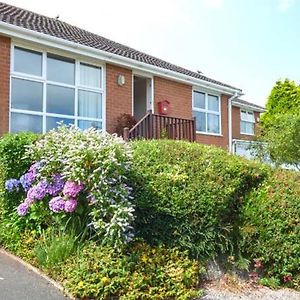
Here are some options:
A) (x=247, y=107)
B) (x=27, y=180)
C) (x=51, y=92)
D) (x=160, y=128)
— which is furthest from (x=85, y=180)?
(x=247, y=107)

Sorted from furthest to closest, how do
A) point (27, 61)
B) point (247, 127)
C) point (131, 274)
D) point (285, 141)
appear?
point (247, 127), point (285, 141), point (27, 61), point (131, 274)

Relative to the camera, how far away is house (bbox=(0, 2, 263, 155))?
10.2 metres

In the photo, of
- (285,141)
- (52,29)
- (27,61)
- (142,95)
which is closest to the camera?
(27,61)

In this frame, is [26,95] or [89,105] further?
[89,105]

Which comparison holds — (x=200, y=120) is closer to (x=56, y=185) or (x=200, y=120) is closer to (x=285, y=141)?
(x=285, y=141)

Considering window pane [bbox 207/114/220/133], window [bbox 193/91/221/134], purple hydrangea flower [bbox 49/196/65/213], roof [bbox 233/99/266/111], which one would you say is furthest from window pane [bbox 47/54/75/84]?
roof [bbox 233/99/266/111]

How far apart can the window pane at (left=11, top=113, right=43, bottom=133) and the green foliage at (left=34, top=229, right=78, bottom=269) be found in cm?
501

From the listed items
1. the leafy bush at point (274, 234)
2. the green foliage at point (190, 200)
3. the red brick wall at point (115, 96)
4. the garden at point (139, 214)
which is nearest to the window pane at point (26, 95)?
the red brick wall at point (115, 96)

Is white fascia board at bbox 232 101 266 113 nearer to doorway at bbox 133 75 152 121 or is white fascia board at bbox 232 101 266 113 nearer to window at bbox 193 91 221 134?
window at bbox 193 91 221 134

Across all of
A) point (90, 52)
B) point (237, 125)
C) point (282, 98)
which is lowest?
point (237, 125)

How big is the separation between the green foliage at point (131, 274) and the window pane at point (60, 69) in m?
6.61

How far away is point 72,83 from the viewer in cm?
1165

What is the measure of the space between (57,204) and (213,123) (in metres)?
12.1

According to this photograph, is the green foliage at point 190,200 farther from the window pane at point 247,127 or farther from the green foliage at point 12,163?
the window pane at point 247,127
